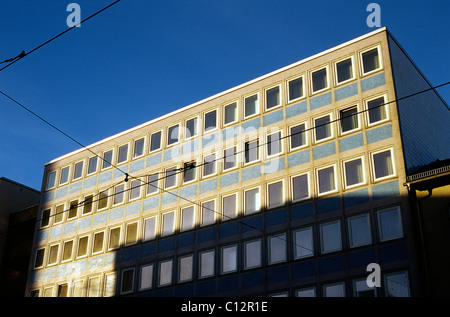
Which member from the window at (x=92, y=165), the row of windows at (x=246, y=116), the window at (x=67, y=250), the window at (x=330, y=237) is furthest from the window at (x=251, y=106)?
the window at (x=67, y=250)

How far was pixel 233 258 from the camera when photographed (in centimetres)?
3606

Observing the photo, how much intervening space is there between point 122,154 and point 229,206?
1130 centimetres

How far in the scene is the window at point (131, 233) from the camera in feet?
136

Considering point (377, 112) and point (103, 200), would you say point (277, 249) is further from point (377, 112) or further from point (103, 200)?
point (103, 200)

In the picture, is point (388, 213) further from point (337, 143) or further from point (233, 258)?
point (233, 258)

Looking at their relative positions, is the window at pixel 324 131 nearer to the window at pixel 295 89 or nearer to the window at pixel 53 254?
the window at pixel 295 89

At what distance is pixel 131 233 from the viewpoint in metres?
41.8

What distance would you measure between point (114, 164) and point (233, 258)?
13.6 meters

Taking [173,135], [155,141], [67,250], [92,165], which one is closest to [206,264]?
[173,135]

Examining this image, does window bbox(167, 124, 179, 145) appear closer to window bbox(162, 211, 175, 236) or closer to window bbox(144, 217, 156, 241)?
window bbox(162, 211, 175, 236)

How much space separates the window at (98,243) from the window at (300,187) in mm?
14903

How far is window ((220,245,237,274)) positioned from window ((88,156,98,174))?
14.5m

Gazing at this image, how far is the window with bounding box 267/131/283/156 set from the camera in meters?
37.1
